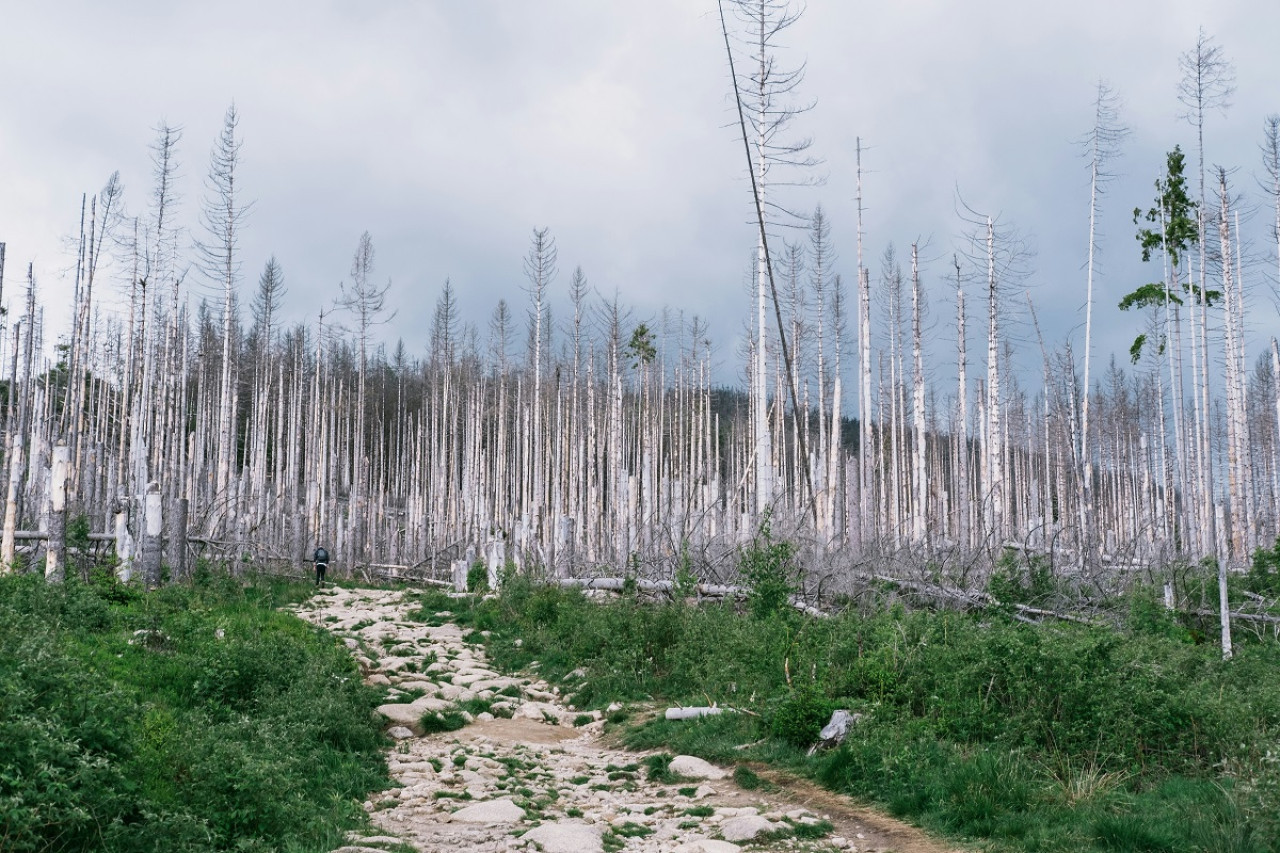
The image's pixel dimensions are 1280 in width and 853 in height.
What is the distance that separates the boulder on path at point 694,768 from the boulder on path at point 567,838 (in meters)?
1.78

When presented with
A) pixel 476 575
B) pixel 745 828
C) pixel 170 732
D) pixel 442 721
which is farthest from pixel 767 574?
pixel 476 575

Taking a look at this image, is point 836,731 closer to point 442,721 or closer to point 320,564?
point 442,721

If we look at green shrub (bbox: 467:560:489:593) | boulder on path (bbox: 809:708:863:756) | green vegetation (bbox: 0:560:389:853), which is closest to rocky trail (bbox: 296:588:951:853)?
green vegetation (bbox: 0:560:389:853)

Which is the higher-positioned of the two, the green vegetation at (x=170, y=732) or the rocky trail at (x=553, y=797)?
the green vegetation at (x=170, y=732)

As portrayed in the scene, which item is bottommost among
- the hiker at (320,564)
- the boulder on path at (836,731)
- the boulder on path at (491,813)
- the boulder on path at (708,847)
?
the boulder on path at (491,813)

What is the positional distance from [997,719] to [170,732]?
6395 mm

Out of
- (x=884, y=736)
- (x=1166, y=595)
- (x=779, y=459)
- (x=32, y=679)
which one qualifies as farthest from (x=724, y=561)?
(x=779, y=459)

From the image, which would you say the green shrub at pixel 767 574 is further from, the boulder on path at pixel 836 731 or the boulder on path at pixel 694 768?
the boulder on path at pixel 694 768

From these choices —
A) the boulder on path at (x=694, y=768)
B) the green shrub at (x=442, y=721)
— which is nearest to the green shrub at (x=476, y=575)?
the green shrub at (x=442, y=721)

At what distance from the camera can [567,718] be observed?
10484mm

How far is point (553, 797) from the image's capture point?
713cm

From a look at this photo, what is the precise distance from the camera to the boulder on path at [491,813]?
637cm

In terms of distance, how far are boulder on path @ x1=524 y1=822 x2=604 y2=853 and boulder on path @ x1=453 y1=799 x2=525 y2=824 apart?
0.34 meters

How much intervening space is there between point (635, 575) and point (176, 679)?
27.9 ft
